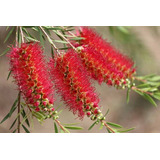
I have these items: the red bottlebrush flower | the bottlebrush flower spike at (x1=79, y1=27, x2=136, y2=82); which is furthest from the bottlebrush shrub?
the red bottlebrush flower

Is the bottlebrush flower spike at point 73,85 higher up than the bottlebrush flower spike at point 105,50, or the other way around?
the bottlebrush flower spike at point 105,50

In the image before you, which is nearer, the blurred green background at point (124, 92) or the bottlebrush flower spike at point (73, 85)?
the bottlebrush flower spike at point (73, 85)

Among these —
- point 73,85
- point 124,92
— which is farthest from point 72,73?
point 124,92

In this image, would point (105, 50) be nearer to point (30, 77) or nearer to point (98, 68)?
point (98, 68)

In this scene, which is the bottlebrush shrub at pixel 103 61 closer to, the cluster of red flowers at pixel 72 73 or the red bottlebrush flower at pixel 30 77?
the cluster of red flowers at pixel 72 73

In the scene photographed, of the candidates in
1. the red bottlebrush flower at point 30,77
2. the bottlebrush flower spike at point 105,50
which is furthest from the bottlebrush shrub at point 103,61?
the red bottlebrush flower at point 30,77
